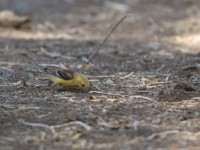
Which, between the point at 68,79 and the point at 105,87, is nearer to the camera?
the point at 68,79

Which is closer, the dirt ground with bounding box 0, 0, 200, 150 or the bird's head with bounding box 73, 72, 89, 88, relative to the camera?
the dirt ground with bounding box 0, 0, 200, 150

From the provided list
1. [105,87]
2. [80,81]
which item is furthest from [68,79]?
[105,87]

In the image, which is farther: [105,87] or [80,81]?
[105,87]

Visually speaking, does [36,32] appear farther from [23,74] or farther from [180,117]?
[180,117]

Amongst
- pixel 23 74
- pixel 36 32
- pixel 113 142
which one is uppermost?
pixel 36 32

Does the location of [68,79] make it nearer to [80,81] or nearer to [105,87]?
[80,81]

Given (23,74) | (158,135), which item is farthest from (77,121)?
(23,74)

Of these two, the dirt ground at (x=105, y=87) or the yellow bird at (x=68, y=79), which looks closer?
the dirt ground at (x=105, y=87)

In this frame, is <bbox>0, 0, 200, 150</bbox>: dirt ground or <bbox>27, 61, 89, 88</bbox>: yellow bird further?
<bbox>27, 61, 89, 88</bbox>: yellow bird
